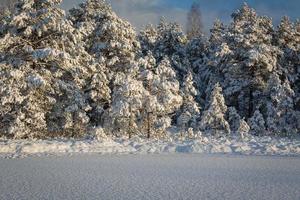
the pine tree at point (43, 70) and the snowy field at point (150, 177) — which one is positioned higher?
the pine tree at point (43, 70)

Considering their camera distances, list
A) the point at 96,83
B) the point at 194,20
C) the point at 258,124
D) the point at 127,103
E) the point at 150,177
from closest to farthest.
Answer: the point at 150,177, the point at 127,103, the point at 96,83, the point at 258,124, the point at 194,20

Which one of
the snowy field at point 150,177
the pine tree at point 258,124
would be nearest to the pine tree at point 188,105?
the pine tree at point 258,124

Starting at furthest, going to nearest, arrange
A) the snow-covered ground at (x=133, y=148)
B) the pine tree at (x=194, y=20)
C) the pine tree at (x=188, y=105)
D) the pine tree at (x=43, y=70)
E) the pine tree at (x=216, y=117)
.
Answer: the pine tree at (x=194, y=20), the pine tree at (x=188, y=105), the pine tree at (x=216, y=117), the pine tree at (x=43, y=70), the snow-covered ground at (x=133, y=148)

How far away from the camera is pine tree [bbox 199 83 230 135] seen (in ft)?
108

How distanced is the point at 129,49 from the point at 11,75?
8586mm

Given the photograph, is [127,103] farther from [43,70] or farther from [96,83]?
[43,70]

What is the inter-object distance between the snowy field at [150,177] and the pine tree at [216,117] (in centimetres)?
1564

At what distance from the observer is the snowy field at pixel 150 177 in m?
9.56

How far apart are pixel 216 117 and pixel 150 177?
21916 millimetres

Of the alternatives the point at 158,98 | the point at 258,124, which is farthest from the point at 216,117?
the point at 158,98

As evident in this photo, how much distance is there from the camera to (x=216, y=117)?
3331 cm

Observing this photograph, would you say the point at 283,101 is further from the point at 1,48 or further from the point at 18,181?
the point at 18,181

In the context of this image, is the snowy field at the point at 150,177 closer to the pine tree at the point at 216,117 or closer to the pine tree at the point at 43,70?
the pine tree at the point at 43,70

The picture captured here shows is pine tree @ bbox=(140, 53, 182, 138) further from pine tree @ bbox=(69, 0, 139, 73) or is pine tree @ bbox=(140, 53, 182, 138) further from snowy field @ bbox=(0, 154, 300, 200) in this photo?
snowy field @ bbox=(0, 154, 300, 200)
